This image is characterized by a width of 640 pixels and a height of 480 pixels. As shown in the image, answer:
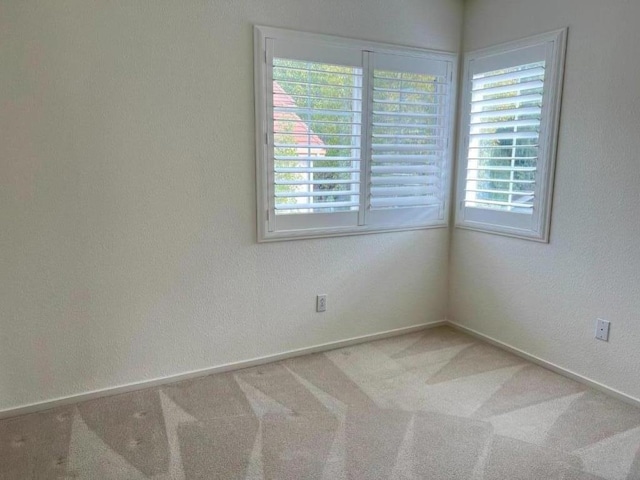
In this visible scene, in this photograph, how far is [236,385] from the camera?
2.73m

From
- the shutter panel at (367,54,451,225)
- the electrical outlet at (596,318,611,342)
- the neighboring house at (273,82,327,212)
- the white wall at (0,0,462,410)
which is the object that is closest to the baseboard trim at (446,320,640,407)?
the electrical outlet at (596,318,611,342)

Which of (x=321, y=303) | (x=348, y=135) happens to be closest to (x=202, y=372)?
(x=321, y=303)

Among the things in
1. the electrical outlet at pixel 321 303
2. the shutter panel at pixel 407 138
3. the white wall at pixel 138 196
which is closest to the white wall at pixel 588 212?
the shutter panel at pixel 407 138

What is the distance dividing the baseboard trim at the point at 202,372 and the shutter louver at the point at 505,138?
110 cm

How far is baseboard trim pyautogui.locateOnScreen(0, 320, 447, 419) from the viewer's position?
2.44 metres

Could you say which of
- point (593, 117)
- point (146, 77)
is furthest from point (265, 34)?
point (593, 117)

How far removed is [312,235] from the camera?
302 centimetres

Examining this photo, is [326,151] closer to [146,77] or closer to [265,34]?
[265,34]

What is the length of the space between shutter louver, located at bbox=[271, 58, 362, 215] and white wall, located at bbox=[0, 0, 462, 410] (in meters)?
0.19

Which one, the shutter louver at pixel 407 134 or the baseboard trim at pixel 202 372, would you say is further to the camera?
the shutter louver at pixel 407 134

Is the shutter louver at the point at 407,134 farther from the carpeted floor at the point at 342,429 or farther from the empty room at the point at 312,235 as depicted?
the carpeted floor at the point at 342,429

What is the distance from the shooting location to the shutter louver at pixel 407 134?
312 centimetres

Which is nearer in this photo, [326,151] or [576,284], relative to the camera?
[576,284]

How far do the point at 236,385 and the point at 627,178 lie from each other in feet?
7.80
